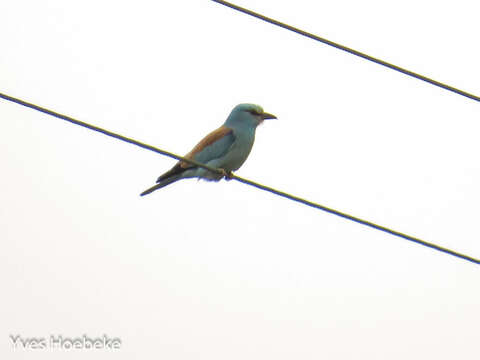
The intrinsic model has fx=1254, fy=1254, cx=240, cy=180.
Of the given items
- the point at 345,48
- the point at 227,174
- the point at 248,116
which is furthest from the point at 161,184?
the point at 345,48

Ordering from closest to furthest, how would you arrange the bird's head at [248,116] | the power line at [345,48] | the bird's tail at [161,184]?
1. the power line at [345,48]
2. the bird's tail at [161,184]
3. the bird's head at [248,116]

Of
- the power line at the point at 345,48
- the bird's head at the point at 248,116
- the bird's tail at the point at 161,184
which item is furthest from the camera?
the bird's head at the point at 248,116

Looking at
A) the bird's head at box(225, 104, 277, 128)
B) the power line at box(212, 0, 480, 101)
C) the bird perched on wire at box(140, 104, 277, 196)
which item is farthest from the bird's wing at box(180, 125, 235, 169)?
the power line at box(212, 0, 480, 101)

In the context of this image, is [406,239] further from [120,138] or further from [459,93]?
[120,138]

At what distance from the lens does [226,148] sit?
1005cm

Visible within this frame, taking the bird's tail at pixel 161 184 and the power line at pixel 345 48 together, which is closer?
the power line at pixel 345 48

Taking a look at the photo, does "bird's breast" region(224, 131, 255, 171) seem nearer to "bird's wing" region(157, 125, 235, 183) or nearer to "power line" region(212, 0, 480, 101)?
"bird's wing" region(157, 125, 235, 183)

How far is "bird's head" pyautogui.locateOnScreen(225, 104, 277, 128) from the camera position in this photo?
33.9 ft

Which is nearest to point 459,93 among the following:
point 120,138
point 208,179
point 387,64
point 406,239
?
point 387,64

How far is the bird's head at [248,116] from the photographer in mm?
10344

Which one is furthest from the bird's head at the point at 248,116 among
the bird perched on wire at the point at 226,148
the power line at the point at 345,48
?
the power line at the point at 345,48

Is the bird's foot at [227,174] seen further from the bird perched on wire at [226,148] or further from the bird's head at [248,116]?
the bird's head at [248,116]

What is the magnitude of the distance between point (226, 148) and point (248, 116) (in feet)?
1.54

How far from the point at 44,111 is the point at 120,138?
0.43 meters
